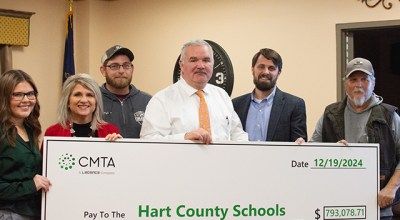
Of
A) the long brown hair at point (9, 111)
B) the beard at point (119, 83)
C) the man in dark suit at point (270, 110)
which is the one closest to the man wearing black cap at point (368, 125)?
the man in dark suit at point (270, 110)

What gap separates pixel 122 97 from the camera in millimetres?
4262

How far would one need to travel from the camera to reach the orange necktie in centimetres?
350

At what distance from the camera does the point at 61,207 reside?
3.03m

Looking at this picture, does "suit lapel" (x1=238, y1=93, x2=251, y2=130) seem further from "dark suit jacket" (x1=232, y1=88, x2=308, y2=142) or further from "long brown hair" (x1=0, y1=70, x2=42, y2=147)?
"long brown hair" (x1=0, y1=70, x2=42, y2=147)

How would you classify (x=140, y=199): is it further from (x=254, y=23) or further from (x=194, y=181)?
(x=254, y=23)

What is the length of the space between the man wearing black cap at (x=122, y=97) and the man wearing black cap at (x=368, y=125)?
1.17 metres

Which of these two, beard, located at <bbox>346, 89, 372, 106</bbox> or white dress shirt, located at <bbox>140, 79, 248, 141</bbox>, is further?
beard, located at <bbox>346, 89, 372, 106</bbox>

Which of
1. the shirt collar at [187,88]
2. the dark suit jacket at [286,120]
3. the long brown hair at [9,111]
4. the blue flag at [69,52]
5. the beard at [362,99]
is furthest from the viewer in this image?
the blue flag at [69,52]

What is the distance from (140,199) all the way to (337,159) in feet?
3.44

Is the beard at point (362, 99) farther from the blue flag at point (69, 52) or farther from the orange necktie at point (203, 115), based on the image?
the blue flag at point (69, 52)

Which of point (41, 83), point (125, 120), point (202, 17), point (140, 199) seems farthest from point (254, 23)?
point (140, 199)

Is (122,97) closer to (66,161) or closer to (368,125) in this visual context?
(66,161)

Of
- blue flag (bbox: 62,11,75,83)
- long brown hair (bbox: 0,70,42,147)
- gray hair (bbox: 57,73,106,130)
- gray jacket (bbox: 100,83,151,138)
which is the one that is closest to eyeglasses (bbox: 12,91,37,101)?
long brown hair (bbox: 0,70,42,147)

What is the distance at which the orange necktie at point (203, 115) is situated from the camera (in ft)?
11.5
